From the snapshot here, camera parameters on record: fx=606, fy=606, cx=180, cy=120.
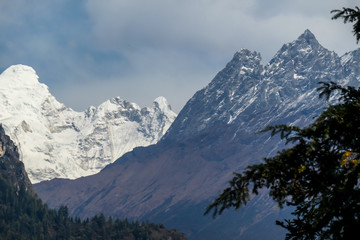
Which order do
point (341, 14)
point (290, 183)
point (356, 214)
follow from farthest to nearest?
point (341, 14), point (290, 183), point (356, 214)

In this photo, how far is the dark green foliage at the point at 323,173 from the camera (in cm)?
1727

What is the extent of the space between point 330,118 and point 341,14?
4.60m

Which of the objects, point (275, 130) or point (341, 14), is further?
point (341, 14)

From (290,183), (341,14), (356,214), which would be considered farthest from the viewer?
(341,14)

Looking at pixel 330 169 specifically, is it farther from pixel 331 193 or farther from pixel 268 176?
pixel 268 176

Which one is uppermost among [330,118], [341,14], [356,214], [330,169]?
[341,14]

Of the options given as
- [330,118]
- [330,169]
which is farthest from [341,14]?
[330,169]

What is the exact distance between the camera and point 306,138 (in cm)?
1895

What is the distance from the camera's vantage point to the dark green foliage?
1727cm

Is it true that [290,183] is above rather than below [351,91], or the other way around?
below

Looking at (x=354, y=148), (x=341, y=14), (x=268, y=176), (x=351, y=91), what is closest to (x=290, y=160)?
(x=268, y=176)

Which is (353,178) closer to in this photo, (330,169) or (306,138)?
(330,169)

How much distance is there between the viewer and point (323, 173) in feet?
57.2

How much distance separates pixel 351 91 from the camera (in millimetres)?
19344
